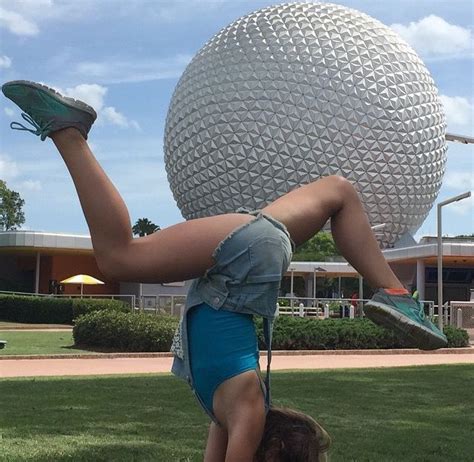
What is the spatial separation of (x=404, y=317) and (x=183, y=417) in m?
4.61

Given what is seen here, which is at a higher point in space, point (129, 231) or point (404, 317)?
point (129, 231)

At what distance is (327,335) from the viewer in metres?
19.0

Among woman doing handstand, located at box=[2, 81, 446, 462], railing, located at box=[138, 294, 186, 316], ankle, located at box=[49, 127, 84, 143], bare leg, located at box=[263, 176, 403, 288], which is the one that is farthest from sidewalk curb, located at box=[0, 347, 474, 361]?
ankle, located at box=[49, 127, 84, 143]

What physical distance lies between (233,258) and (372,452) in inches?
141

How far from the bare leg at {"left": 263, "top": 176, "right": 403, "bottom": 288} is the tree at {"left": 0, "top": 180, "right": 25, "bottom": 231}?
8032 centimetres

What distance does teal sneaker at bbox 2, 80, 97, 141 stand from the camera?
320cm

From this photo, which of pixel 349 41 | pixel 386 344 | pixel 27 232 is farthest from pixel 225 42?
pixel 386 344

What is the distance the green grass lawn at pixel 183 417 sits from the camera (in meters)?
6.16

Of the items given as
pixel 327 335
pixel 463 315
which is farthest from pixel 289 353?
pixel 463 315

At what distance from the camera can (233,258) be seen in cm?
325

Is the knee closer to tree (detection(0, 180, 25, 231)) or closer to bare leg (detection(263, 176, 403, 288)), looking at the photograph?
bare leg (detection(263, 176, 403, 288))

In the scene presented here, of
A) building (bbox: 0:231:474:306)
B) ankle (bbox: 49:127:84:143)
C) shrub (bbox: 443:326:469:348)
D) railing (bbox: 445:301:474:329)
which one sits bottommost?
shrub (bbox: 443:326:469:348)

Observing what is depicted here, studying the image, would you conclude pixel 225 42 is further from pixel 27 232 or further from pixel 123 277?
pixel 123 277

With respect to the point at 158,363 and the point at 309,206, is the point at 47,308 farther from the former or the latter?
the point at 309,206
